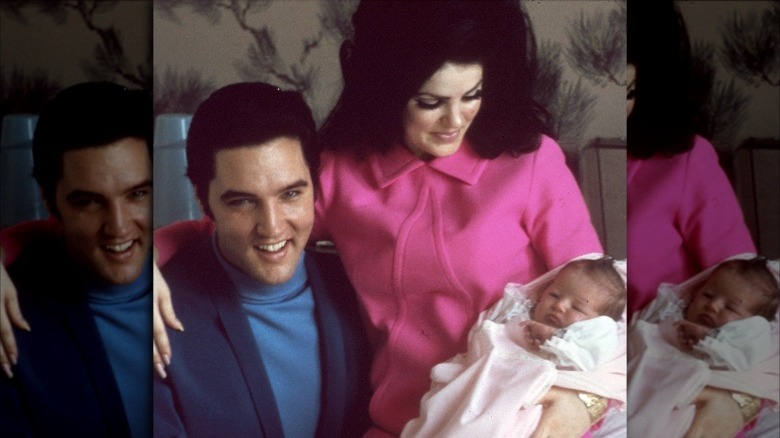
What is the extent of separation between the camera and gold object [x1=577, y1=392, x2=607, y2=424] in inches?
71.7

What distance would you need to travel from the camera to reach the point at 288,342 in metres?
1.84

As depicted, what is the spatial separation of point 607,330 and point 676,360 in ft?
0.69

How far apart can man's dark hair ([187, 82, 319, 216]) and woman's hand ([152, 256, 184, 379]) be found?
17 cm

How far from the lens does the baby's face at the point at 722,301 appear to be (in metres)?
1.92

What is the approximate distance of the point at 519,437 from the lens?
70.7 inches

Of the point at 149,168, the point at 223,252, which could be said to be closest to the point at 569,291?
the point at 223,252

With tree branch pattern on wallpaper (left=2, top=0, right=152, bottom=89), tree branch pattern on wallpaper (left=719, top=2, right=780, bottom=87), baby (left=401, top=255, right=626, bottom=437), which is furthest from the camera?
tree branch pattern on wallpaper (left=719, top=2, right=780, bottom=87)

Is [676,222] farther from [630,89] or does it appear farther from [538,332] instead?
[538,332]

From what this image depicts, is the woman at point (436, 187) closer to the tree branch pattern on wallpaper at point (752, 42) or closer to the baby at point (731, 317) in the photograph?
the baby at point (731, 317)

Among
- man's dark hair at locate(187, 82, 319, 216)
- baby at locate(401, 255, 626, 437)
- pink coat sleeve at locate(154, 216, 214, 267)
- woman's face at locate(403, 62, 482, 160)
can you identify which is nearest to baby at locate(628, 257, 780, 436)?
baby at locate(401, 255, 626, 437)

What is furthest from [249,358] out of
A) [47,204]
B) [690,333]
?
[690,333]

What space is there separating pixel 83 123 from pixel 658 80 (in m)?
1.21

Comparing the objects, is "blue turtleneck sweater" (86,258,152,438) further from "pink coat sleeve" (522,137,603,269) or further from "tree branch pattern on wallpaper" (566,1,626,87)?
"tree branch pattern on wallpaper" (566,1,626,87)

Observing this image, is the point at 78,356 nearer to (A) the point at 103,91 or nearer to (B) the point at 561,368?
(A) the point at 103,91
